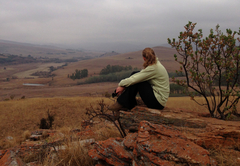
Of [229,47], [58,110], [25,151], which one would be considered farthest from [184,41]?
[58,110]

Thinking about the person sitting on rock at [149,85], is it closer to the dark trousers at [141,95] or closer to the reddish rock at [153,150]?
the dark trousers at [141,95]

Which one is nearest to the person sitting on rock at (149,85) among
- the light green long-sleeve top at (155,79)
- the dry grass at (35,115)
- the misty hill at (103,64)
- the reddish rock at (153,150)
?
the light green long-sleeve top at (155,79)

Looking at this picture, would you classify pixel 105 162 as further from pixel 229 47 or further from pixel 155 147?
pixel 229 47

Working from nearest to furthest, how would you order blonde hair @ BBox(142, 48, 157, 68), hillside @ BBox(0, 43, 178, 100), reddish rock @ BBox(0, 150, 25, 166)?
reddish rock @ BBox(0, 150, 25, 166) < blonde hair @ BBox(142, 48, 157, 68) < hillside @ BBox(0, 43, 178, 100)

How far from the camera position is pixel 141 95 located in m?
3.97

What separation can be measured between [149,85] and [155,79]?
0.19m

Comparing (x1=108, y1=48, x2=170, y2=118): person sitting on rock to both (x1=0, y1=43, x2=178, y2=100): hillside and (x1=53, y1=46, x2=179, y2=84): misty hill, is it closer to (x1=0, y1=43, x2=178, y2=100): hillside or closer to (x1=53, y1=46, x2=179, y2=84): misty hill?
(x1=0, y1=43, x2=178, y2=100): hillside

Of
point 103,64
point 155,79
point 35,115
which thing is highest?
point 155,79

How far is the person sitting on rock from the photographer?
3.77 m

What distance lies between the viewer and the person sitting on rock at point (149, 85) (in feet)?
12.4

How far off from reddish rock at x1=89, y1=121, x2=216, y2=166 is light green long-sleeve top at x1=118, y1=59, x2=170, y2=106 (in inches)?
43.2

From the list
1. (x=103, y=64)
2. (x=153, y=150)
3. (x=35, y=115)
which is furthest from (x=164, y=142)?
(x=103, y=64)

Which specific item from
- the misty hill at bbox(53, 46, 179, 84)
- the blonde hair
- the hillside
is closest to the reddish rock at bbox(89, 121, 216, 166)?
the blonde hair

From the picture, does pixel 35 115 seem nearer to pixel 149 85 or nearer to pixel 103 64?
pixel 149 85
